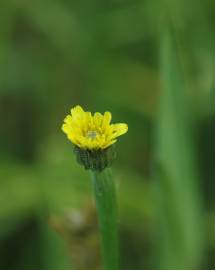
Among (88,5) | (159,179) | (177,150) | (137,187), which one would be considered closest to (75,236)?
(159,179)

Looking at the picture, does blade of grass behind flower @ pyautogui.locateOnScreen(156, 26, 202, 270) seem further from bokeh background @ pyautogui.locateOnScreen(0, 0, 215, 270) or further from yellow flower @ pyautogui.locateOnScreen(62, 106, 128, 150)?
yellow flower @ pyautogui.locateOnScreen(62, 106, 128, 150)

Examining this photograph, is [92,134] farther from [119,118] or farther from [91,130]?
[119,118]

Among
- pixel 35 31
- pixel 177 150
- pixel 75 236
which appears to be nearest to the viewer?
pixel 75 236

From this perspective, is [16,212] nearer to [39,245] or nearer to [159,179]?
[39,245]

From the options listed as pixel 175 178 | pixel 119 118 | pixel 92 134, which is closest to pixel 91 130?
pixel 92 134

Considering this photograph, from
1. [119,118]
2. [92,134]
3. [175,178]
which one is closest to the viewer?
[92,134]

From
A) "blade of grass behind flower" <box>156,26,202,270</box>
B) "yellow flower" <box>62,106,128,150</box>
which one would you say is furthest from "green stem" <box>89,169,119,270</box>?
"blade of grass behind flower" <box>156,26,202,270</box>

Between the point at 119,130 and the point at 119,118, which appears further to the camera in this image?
the point at 119,118
